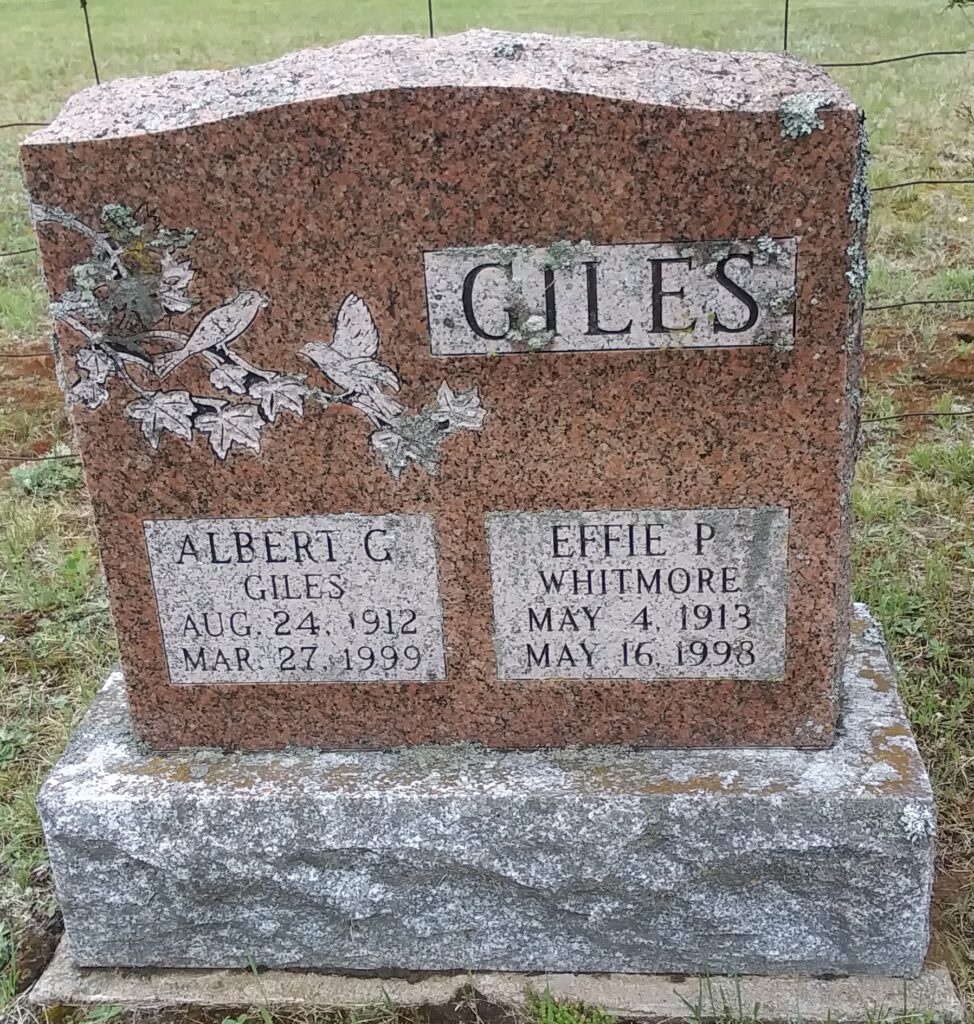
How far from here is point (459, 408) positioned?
1.94m

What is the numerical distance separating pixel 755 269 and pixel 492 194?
0.43m

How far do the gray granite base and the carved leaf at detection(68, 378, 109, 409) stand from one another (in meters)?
0.71

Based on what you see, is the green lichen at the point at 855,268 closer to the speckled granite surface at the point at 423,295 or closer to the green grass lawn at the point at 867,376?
the speckled granite surface at the point at 423,295

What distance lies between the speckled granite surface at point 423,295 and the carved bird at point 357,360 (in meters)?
0.02

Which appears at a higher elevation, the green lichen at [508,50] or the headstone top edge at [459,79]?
the green lichen at [508,50]

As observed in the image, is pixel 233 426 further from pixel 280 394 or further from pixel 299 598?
pixel 299 598

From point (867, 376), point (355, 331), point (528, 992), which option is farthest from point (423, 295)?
point (867, 376)

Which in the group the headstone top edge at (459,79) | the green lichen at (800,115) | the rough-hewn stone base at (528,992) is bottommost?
the rough-hewn stone base at (528,992)

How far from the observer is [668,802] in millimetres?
2016

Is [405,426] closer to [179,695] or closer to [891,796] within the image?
[179,695]

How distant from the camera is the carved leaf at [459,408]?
1.92 m

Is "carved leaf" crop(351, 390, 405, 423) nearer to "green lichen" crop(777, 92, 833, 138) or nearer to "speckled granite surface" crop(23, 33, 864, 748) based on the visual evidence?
"speckled granite surface" crop(23, 33, 864, 748)

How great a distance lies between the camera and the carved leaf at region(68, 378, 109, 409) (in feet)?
6.44

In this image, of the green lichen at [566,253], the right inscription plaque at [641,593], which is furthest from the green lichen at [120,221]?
the right inscription plaque at [641,593]
